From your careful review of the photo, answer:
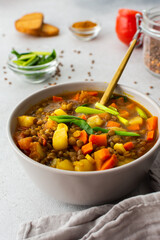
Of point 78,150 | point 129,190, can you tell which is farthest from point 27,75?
point 129,190

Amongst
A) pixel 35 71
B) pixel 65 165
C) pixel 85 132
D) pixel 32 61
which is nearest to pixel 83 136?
pixel 85 132

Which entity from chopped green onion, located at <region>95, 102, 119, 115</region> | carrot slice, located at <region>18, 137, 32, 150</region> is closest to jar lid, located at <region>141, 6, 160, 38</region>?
chopped green onion, located at <region>95, 102, 119, 115</region>

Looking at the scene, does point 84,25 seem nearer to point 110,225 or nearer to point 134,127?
point 134,127

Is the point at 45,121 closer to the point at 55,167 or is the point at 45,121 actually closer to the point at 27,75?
the point at 55,167

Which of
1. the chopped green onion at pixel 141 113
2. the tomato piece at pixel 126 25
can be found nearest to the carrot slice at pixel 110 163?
the chopped green onion at pixel 141 113

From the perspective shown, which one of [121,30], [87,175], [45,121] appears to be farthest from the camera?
[121,30]

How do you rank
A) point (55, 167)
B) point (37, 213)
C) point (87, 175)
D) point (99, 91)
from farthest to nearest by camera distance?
point (99, 91)
point (37, 213)
point (55, 167)
point (87, 175)

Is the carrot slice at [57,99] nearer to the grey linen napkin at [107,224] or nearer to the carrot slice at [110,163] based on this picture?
the carrot slice at [110,163]
